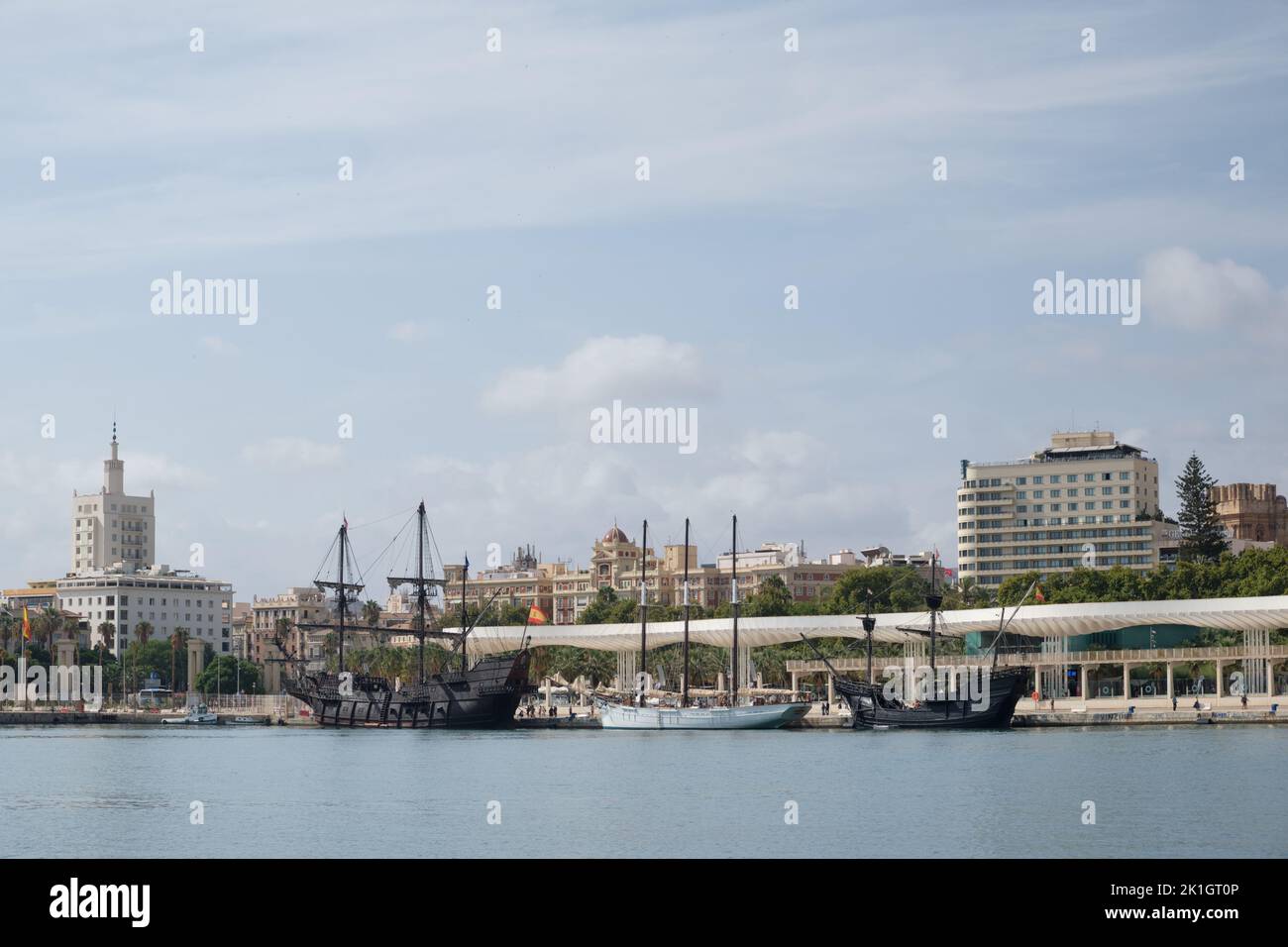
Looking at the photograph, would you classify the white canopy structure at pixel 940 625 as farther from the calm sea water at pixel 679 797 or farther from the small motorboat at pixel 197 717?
the small motorboat at pixel 197 717

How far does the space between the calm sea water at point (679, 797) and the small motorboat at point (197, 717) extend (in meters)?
63.2

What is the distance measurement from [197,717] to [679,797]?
368 ft

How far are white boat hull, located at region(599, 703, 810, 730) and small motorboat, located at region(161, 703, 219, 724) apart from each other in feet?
166

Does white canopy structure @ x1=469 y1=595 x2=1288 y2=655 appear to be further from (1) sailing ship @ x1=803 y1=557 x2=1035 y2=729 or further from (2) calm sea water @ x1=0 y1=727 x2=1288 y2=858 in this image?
(2) calm sea water @ x1=0 y1=727 x2=1288 y2=858

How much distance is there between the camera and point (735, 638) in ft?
455

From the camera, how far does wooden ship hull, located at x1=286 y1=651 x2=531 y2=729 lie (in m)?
136

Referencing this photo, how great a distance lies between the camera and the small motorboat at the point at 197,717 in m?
170

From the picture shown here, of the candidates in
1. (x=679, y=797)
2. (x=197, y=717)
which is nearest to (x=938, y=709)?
(x=679, y=797)

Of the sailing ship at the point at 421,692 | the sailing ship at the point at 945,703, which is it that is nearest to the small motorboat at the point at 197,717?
the sailing ship at the point at 421,692

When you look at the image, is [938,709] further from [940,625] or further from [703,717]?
[940,625]

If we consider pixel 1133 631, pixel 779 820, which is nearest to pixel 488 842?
pixel 779 820
